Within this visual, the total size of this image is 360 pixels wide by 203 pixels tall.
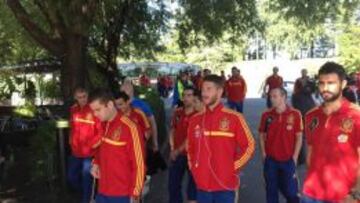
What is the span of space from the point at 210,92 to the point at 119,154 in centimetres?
99

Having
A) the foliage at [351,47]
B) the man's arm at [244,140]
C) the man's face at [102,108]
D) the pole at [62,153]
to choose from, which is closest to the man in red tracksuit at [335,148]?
the man's arm at [244,140]

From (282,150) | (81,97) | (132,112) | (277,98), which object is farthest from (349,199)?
(81,97)

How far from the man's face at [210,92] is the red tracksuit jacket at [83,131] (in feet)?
8.13

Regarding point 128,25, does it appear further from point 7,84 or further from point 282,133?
point 282,133

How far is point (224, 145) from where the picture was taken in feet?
21.5

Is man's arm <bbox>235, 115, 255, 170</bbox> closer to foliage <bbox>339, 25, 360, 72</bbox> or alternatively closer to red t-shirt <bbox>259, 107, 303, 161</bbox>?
red t-shirt <bbox>259, 107, 303, 161</bbox>

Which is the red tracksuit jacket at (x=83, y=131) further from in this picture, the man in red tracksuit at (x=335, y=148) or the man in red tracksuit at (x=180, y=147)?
the man in red tracksuit at (x=335, y=148)

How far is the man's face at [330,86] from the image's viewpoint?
5.56 m

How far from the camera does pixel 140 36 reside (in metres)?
24.0

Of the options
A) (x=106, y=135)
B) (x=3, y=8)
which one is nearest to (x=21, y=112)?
(x=3, y=8)

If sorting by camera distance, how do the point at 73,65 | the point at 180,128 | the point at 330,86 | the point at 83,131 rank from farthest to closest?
the point at 73,65
the point at 180,128
the point at 83,131
the point at 330,86

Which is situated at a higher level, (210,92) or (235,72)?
(210,92)

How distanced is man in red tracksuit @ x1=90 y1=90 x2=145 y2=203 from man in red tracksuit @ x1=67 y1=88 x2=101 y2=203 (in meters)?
2.35

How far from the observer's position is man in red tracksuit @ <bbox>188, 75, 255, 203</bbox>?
259 inches
